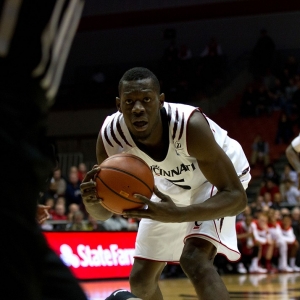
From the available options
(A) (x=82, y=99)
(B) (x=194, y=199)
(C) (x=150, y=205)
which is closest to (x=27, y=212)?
(C) (x=150, y=205)

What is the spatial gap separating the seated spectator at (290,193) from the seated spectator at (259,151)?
1910mm

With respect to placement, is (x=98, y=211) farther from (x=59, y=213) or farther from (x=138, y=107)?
(x=59, y=213)

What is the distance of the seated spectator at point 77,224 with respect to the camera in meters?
8.92

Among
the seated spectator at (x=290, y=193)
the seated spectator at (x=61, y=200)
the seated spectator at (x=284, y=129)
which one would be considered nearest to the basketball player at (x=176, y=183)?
the seated spectator at (x=61, y=200)

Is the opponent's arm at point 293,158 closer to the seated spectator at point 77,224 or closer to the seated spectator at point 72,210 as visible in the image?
the seated spectator at point 77,224

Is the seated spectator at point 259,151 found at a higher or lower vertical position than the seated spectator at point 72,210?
higher

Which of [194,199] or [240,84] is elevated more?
[240,84]

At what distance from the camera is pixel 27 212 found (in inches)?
56.0

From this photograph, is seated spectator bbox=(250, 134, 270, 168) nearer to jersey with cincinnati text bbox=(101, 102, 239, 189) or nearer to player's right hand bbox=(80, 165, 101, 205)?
jersey with cincinnati text bbox=(101, 102, 239, 189)

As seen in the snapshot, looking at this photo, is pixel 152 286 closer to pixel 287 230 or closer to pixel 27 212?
pixel 27 212

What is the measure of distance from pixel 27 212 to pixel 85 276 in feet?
24.0

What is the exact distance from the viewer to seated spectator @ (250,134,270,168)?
1501 centimetres

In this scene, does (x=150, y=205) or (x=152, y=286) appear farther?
(x=152, y=286)

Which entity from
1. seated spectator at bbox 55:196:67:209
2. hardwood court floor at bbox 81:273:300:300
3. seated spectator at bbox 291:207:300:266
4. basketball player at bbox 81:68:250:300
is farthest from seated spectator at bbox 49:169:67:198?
basketball player at bbox 81:68:250:300
